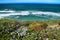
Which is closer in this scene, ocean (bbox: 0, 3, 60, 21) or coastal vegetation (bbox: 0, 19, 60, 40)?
coastal vegetation (bbox: 0, 19, 60, 40)

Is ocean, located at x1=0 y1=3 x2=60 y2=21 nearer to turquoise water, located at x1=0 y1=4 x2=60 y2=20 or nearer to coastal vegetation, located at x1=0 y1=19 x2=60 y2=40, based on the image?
turquoise water, located at x1=0 y1=4 x2=60 y2=20

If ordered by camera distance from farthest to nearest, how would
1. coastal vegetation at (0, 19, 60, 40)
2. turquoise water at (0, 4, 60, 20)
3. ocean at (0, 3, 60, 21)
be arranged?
turquoise water at (0, 4, 60, 20)
ocean at (0, 3, 60, 21)
coastal vegetation at (0, 19, 60, 40)

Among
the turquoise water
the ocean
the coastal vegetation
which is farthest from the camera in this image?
the turquoise water

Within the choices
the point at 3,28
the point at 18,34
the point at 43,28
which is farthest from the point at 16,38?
the point at 43,28

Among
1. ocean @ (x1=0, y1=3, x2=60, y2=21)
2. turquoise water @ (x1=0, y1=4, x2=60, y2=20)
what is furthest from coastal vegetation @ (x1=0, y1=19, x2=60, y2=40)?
turquoise water @ (x1=0, y1=4, x2=60, y2=20)

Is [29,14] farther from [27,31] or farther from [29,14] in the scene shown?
[27,31]

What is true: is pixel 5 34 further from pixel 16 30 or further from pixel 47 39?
pixel 47 39

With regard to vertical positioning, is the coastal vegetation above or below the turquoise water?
above

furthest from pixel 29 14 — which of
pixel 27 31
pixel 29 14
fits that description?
pixel 27 31

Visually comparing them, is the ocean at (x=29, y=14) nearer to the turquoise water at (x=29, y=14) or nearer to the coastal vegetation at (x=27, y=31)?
the turquoise water at (x=29, y=14)

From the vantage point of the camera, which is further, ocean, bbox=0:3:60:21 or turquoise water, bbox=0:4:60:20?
turquoise water, bbox=0:4:60:20
